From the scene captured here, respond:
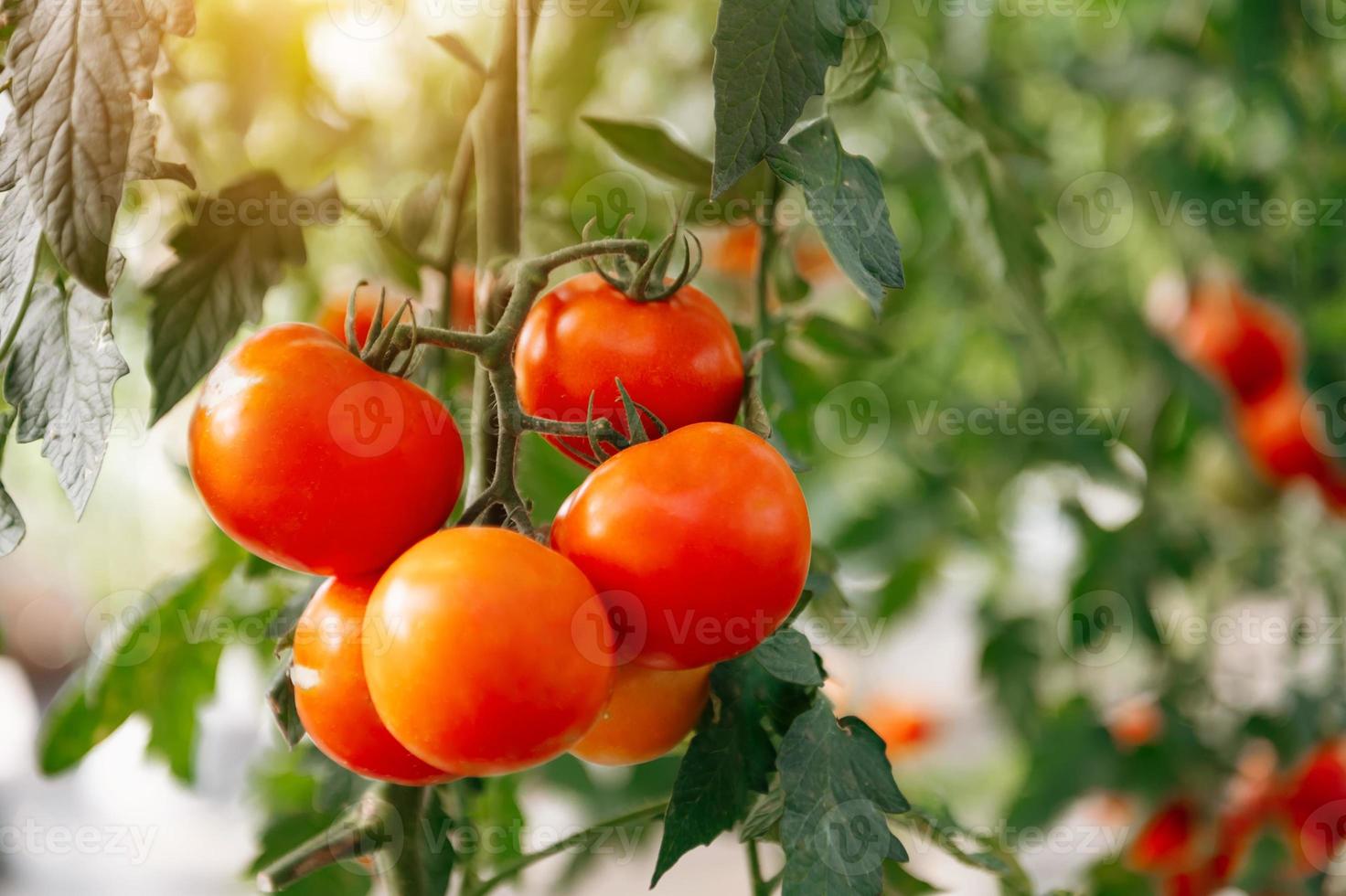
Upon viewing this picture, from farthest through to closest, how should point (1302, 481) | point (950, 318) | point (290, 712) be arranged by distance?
1. point (1302, 481)
2. point (950, 318)
3. point (290, 712)

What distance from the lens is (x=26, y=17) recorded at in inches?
16.0

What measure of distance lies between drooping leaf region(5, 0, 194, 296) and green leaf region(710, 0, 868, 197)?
8.2 inches

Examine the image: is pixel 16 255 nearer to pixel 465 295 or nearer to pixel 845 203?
pixel 845 203

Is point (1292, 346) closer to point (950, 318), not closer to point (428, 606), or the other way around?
point (950, 318)

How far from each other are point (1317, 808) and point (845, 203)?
1.15 meters

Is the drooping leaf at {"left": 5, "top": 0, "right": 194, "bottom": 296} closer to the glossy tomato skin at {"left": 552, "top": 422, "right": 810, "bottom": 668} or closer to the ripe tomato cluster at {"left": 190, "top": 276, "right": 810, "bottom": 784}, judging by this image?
the ripe tomato cluster at {"left": 190, "top": 276, "right": 810, "bottom": 784}

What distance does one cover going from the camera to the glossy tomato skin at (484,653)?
0.39 meters

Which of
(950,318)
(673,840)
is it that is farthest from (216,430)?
(950,318)

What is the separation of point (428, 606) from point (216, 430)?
0.12 meters

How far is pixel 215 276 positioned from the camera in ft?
A: 1.99

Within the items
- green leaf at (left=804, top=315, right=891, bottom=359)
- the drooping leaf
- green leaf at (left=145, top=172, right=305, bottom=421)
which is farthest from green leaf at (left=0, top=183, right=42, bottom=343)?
green leaf at (left=804, top=315, right=891, bottom=359)

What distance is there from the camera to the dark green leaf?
15.0 inches

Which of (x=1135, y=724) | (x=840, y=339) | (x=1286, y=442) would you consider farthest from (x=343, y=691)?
(x=1286, y=442)

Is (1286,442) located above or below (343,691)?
below
